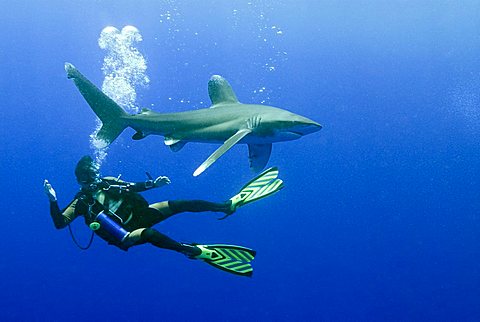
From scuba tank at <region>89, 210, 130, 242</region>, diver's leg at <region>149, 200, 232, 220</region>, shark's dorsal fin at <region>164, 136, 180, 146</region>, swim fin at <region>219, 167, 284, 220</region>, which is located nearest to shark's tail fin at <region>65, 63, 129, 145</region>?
shark's dorsal fin at <region>164, 136, 180, 146</region>

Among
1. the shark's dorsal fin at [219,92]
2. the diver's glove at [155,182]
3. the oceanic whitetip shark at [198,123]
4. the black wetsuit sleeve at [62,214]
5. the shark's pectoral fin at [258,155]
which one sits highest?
the shark's dorsal fin at [219,92]

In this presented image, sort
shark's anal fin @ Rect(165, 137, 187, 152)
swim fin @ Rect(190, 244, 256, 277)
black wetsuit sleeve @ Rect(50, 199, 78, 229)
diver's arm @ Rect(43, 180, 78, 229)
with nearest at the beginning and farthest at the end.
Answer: diver's arm @ Rect(43, 180, 78, 229)
black wetsuit sleeve @ Rect(50, 199, 78, 229)
swim fin @ Rect(190, 244, 256, 277)
shark's anal fin @ Rect(165, 137, 187, 152)

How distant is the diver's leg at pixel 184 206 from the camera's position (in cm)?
809

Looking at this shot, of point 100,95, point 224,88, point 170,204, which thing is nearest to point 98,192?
point 170,204

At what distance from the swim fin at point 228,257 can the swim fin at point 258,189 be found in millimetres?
989

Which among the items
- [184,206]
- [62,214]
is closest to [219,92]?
[184,206]

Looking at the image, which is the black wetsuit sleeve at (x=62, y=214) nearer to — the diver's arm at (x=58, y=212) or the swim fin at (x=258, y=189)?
the diver's arm at (x=58, y=212)

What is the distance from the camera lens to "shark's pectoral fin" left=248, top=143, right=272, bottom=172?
30.9ft

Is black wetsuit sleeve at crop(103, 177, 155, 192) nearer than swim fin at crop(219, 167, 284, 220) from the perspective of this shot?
Yes

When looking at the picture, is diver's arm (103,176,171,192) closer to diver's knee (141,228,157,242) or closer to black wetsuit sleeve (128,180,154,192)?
black wetsuit sleeve (128,180,154,192)

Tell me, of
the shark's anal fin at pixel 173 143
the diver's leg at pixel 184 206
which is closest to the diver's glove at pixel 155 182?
the diver's leg at pixel 184 206

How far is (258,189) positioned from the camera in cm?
932

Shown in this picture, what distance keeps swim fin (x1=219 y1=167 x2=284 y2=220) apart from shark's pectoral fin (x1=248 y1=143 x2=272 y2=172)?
23cm

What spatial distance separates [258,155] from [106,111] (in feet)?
9.90
